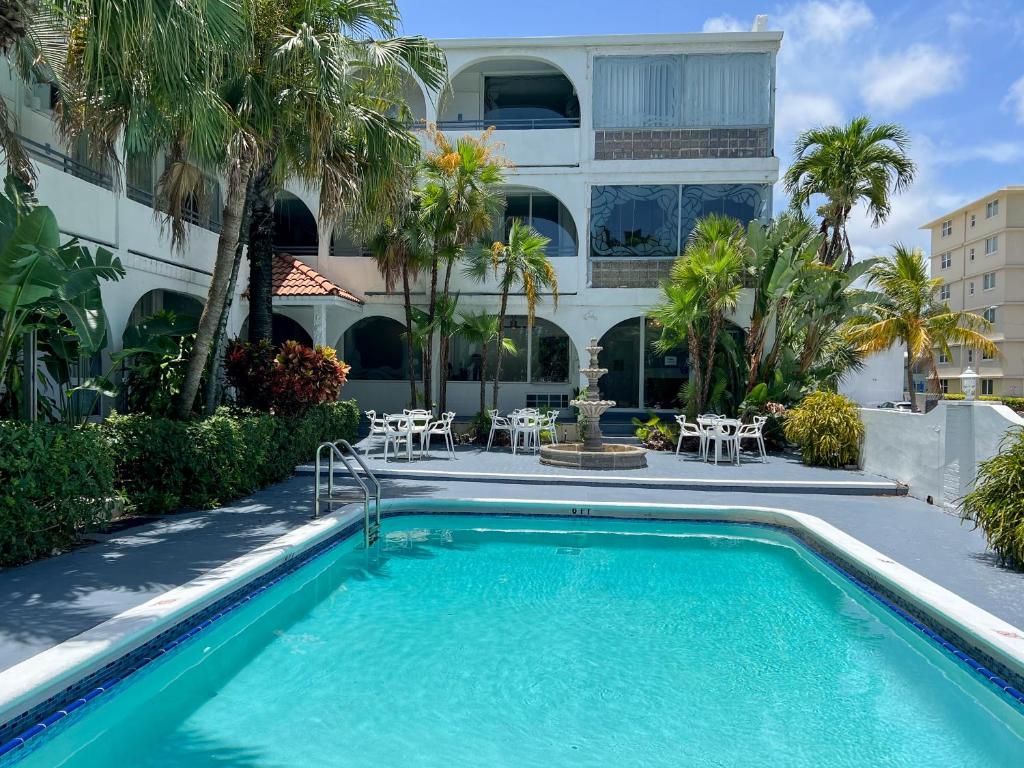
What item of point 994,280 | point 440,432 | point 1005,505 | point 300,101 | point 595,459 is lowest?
point 595,459

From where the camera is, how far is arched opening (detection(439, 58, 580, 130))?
19.4 metres

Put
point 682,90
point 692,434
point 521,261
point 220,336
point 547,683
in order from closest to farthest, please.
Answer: point 547,683, point 220,336, point 692,434, point 521,261, point 682,90

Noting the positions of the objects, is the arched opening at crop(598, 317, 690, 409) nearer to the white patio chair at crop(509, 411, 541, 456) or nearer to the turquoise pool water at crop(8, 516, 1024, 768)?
the white patio chair at crop(509, 411, 541, 456)

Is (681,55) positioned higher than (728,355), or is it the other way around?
(681,55)

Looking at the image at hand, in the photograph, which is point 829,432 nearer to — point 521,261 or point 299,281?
point 521,261

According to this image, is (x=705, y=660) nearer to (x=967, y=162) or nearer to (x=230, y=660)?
(x=230, y=660)

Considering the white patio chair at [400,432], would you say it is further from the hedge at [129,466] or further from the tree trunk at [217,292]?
the tree trunk at [217,292]

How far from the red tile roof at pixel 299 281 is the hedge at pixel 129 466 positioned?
3.56 metres

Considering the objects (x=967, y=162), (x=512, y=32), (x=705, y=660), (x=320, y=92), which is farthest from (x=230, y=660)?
(x=967, y=162)

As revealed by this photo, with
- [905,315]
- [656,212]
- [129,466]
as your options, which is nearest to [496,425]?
A: [656,212]

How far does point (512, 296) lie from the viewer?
18.0 metres

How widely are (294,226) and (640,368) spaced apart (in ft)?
34.8

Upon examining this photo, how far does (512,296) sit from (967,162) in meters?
41.7

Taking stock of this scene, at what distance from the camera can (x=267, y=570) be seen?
6.41 m
